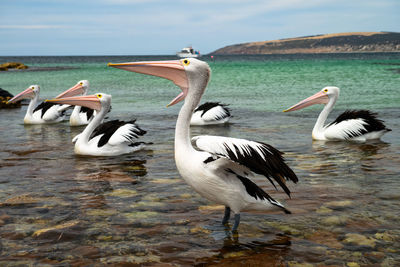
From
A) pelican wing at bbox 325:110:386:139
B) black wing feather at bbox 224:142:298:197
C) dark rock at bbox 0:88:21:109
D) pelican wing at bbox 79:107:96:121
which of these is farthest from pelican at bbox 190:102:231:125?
dark rock at bbox 0:88:21:109

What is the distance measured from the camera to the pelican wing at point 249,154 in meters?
2.98

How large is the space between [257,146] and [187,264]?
94cm

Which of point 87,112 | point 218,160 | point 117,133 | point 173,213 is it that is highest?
point 218,160

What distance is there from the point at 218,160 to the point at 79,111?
23.3 ft

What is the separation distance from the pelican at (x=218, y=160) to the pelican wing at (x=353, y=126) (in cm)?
429

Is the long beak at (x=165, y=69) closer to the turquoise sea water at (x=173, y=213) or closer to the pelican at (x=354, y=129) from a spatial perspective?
the turquoise sea water at (x=173, y=213)

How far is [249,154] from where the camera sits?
120 inches

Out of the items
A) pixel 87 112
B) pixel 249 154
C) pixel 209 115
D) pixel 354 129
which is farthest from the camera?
pixel 87 112

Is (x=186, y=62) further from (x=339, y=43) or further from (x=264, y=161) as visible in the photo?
(x=339, y=43)

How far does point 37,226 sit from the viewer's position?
3648mm

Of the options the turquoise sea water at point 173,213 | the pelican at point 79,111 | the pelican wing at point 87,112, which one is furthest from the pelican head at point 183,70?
the pelican wing at point 87,112

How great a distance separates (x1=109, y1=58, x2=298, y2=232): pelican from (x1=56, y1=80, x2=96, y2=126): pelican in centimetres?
550

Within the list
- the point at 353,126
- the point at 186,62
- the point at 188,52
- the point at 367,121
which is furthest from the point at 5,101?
the point at 188,52

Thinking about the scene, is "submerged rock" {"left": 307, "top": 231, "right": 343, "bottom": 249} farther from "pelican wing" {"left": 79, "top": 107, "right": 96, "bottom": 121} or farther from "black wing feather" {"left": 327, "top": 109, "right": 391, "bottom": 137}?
"pelican wing" {"left": 79, "top": 107, "right": 96, "bottom": 121}
